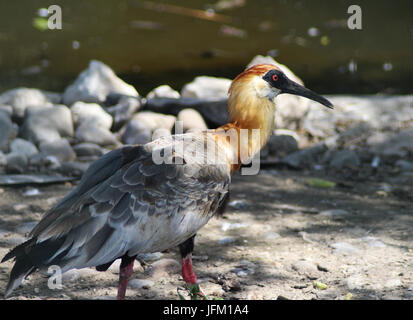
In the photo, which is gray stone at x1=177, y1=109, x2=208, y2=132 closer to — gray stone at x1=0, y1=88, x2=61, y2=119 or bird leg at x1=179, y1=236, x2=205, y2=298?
gray stone at x1=0, y1=88, x2=61, y2=119

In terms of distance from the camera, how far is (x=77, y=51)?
12.3 meters

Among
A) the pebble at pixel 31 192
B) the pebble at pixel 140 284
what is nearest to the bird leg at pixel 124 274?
the pebble at pixel 140 284

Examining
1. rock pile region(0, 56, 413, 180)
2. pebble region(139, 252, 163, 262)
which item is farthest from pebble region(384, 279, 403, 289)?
rock pile region(0, 56, 413, 180)

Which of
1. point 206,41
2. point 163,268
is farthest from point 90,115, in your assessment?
point 206,41

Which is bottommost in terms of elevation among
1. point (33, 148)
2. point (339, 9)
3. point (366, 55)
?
point (33, 148)

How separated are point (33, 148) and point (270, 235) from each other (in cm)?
314

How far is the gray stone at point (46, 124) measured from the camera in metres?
7.70

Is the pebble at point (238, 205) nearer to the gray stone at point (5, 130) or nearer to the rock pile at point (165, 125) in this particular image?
the rock pile at point (165, 125)

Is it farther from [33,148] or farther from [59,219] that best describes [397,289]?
[33,148]

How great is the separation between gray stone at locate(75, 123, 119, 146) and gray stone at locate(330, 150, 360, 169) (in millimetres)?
2626

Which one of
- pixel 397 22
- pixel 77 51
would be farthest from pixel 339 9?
pixel 77 51

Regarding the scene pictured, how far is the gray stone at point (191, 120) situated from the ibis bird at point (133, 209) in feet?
8.68

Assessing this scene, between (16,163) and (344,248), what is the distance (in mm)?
3645

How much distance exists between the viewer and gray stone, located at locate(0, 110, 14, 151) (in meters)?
7.43
